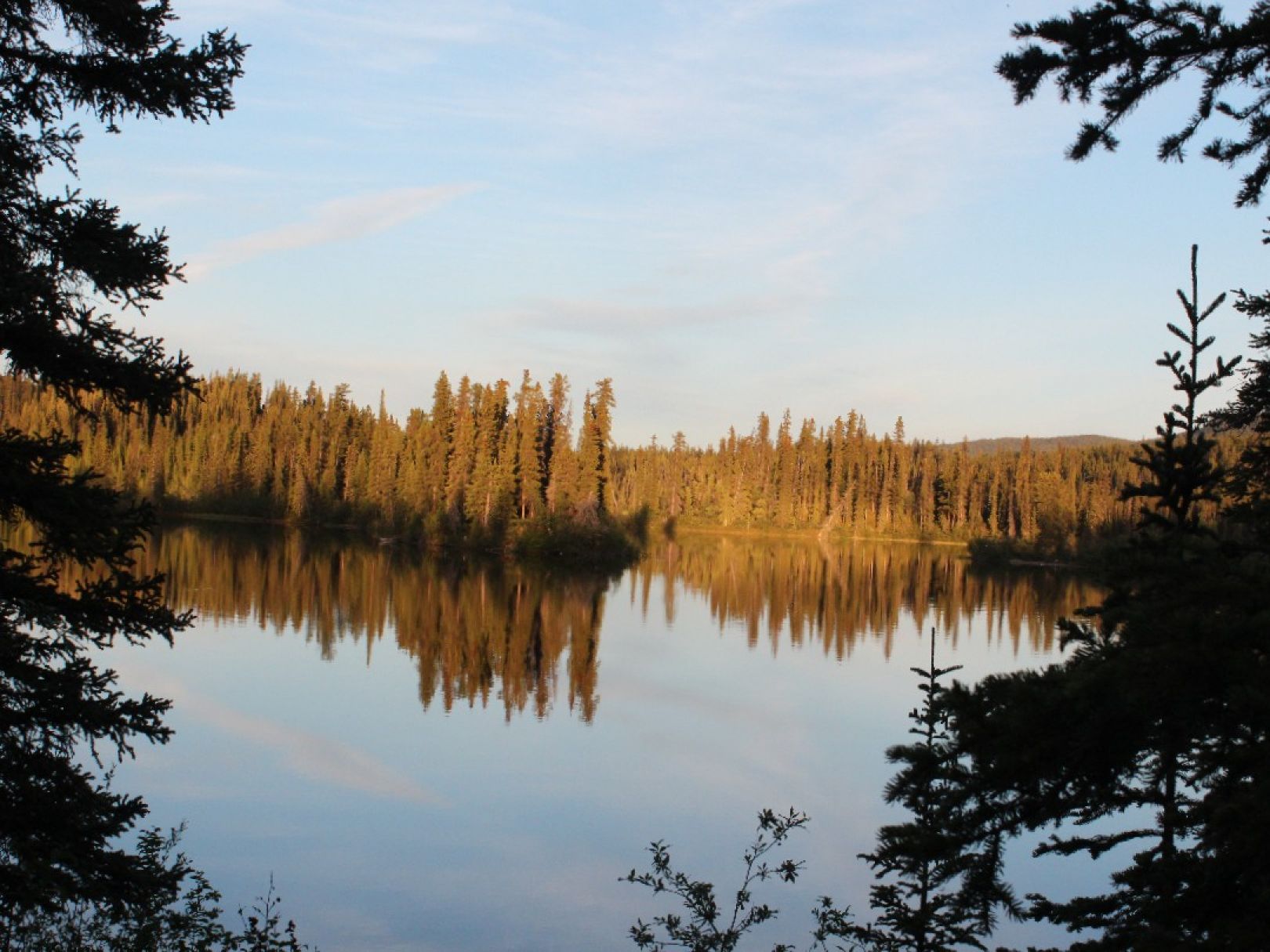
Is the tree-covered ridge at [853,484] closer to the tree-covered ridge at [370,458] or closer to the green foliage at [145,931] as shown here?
the tree-covered ridge at [370,458]

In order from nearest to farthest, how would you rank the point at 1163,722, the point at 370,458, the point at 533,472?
the point at 1163,722 < the point at 533,472 < the point at 370,458

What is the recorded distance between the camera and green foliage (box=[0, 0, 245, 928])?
547 cm

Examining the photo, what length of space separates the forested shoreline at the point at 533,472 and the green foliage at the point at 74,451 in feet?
2.05

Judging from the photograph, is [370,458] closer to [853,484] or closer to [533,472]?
[533,472]

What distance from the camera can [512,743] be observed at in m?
20.2

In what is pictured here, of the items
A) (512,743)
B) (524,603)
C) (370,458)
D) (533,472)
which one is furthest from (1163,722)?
(370,458)

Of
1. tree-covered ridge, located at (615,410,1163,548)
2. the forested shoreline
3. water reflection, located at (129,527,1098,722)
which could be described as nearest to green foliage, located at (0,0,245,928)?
the forested shoreline

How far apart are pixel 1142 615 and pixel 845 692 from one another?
79.1ft

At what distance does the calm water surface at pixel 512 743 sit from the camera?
43.7ft

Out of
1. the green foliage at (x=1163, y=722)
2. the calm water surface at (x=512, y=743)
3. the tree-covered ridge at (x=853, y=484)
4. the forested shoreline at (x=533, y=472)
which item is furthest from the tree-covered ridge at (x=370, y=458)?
the green foliage at (x=1163, y=722)

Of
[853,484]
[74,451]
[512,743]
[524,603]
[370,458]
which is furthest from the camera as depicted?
→ [853,484]

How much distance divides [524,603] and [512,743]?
1983cm

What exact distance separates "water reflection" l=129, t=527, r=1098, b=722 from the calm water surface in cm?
20

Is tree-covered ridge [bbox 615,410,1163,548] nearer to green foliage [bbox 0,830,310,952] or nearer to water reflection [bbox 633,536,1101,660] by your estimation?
water reflection [bbox 633,536,1101,660]
